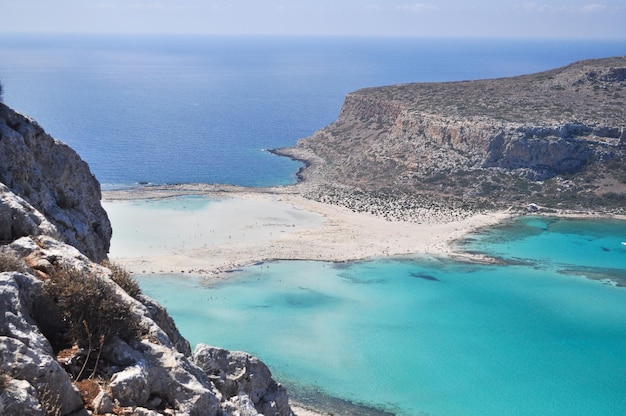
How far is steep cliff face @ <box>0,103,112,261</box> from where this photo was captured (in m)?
15.4

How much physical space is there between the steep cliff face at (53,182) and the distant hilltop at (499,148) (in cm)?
5431

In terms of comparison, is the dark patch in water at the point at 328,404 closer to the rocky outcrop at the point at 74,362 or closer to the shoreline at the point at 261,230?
the shoreline at the point at 261,230

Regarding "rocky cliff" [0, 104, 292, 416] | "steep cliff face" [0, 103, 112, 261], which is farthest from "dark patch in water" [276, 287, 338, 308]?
"rocky cliff" [0, 104, 292, 416]

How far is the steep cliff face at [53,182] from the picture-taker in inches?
607

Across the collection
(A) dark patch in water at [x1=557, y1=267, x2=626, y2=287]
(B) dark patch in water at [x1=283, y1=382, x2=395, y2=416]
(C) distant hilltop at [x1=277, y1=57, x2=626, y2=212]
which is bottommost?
(B) dark patch in water at [x1=283, y1=382, x2=395, y2=416]

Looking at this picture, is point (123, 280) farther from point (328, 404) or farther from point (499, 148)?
point (499, 148)

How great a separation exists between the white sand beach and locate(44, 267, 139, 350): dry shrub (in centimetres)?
3993

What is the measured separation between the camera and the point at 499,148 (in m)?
79.6

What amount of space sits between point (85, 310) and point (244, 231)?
51434mm

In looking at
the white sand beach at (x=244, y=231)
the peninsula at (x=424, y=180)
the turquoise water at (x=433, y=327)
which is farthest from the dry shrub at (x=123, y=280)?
the peninsula at (x=424, y=180)

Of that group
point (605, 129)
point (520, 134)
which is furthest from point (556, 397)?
point (605, 129)

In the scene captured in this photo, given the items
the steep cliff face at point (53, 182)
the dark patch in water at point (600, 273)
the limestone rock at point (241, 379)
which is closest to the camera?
the limestone rock at point (241, 379)

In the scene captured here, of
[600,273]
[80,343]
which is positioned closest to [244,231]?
[600,273]

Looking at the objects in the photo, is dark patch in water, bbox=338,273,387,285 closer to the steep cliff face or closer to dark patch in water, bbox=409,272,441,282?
dark patch in water, bbox=409,272,441,282
